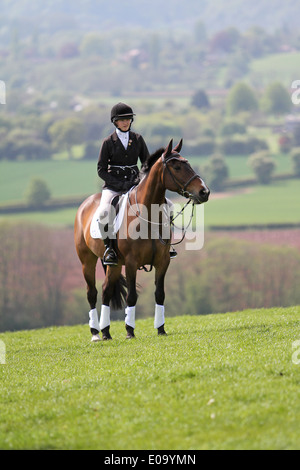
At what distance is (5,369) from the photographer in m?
14.7

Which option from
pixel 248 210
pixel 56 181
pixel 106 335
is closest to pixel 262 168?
pixel 248 210

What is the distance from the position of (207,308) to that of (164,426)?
8511 cm

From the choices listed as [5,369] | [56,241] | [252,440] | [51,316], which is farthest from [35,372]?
[56,241]

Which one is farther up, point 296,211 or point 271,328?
point 296,211

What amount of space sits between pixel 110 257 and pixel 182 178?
8.23ft

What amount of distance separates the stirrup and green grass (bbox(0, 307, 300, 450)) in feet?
6.13

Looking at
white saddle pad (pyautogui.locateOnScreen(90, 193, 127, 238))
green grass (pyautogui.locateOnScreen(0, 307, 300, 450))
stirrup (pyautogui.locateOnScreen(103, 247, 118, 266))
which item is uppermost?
white saddle pad (pyautogui.locateOnScreen(90, 193, 127, 238))

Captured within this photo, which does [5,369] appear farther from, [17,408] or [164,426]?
[164,426]

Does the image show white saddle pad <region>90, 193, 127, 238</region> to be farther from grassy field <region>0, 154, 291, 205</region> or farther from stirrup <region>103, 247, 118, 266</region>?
grassy field <region>0, 154, 291, 205</region>

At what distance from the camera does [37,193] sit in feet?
555

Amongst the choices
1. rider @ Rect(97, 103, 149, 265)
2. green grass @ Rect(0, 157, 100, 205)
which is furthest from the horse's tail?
green grass @ Rect(0, 157, 100, 205)

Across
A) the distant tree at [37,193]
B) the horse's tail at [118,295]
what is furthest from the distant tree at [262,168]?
the horse's tail at [118,295]

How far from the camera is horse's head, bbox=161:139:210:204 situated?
14836 millimetres

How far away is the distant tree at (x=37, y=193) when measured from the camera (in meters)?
168
